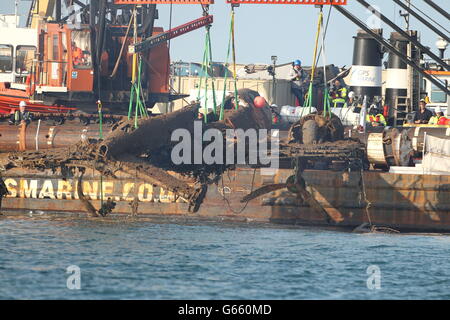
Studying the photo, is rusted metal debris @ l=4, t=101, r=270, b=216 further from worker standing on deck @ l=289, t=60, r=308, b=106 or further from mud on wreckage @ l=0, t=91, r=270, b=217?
worker standing on deck @ l=289, t=60, r=308, b=106

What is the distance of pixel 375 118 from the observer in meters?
34.9

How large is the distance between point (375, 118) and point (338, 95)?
7.96 feet

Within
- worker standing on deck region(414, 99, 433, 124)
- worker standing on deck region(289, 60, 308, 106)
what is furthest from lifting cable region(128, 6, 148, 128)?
worker standing on deck region(414, 99, 433, 124)

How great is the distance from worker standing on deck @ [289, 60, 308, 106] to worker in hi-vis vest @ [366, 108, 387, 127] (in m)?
3.35

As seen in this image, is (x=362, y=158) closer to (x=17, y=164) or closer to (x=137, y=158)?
(x=137, y=158)

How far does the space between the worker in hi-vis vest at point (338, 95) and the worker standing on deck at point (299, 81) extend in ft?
4.22

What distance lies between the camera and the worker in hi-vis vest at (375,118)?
113ft

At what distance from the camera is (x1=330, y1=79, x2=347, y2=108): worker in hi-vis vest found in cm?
3608

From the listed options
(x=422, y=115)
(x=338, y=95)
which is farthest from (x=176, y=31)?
(x=422, y=115)

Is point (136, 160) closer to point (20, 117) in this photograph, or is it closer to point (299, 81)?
point (20, 117)

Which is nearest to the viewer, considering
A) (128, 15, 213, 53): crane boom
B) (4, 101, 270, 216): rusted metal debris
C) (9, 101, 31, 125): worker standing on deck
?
(4, 101, 270, 216): rusted metal debris

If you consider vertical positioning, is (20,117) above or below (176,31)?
below

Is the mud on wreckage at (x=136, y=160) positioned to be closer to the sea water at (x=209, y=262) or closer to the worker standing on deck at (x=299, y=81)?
the sea water at (x=209, y=262)
